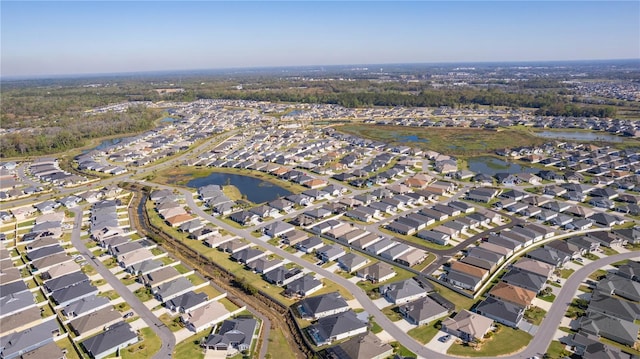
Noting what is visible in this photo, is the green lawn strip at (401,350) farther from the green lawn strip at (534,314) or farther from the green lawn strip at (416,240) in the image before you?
the green lawn strip at (416,240)

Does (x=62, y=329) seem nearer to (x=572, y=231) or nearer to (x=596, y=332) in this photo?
(x=596, y=332)

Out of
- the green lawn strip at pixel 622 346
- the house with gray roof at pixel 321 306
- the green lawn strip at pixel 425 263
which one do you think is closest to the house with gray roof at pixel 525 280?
the green lawn strip at pixel 622 346

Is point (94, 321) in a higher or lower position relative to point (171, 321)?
higher

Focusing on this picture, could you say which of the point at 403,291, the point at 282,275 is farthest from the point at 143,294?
the point at 403,291

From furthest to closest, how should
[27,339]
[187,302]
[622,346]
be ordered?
1. [187,302]
2. [27,339]
3. [622,346]

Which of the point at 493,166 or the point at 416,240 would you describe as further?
the point at 493,166

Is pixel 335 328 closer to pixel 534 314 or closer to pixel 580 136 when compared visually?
pixel 534 314
